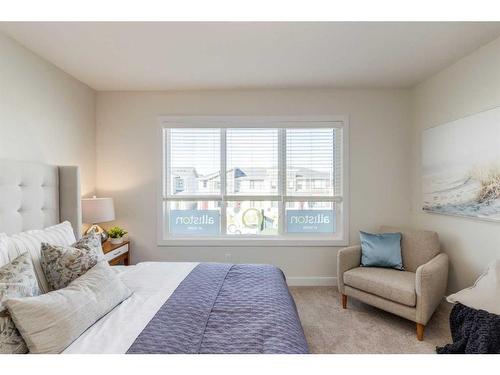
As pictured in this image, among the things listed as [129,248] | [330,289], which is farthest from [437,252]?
[129,248]

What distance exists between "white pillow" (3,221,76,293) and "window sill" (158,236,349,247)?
52.9 inches

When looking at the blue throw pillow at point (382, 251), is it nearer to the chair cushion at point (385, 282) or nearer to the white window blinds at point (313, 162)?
the chair cushion at point (385, 282)

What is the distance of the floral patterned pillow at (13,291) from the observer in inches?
41.4

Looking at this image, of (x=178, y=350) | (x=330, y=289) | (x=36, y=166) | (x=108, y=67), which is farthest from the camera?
(x=330, y=289)

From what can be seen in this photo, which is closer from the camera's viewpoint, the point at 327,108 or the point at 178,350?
the point at 178,350

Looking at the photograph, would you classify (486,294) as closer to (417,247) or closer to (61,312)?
(417,247)

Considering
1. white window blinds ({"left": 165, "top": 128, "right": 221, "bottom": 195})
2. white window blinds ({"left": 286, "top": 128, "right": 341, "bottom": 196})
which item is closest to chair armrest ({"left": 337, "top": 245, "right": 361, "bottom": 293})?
white window blinds ({"left": 286, "top": 128, "right": 341, "bottom": 196})

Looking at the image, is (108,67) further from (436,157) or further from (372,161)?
(436,157)

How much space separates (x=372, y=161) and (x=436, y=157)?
65 cm

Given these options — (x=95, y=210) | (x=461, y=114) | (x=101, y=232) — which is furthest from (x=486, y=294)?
(x=101, y=232)

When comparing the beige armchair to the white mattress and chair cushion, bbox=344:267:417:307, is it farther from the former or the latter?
the white mattress

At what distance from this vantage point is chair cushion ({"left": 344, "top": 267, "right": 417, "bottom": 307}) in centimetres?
218

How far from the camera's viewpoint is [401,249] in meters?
2.77

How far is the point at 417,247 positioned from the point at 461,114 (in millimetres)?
1341
